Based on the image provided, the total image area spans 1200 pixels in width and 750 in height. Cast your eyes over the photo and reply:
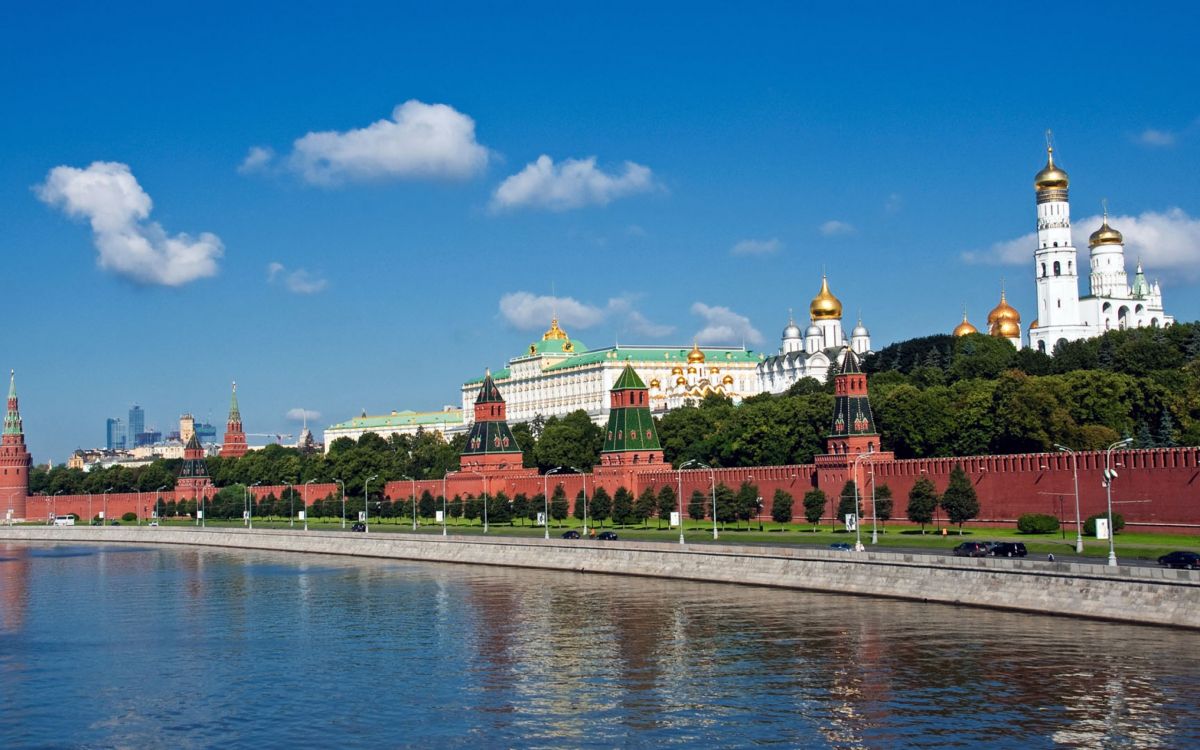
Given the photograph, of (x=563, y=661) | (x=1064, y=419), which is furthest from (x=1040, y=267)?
(x=563, y=661)

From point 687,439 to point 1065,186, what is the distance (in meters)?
43.1

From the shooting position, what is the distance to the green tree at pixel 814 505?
220 feet

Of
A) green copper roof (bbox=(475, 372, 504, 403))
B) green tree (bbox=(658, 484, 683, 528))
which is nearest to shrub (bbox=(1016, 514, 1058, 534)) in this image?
green tree (bbox=(658, 484, 683, 528))

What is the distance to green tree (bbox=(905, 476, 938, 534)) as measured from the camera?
62.1 metres

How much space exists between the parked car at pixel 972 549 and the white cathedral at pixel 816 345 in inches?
3805

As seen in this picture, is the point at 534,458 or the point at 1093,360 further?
the point at 534,458

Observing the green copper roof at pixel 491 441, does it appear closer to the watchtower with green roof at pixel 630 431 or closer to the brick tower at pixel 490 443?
the brick tower at pixel 490 443

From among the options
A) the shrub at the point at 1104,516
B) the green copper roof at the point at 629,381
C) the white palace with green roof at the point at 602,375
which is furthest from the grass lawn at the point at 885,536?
the white palace with green roof at the point at 602,375

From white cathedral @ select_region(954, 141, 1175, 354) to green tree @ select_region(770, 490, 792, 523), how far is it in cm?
4816

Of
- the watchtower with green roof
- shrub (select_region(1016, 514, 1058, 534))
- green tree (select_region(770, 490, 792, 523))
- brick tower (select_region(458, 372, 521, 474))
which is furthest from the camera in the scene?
brick tower (select_region(458, 372, 521, 474))

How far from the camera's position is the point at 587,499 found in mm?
80688

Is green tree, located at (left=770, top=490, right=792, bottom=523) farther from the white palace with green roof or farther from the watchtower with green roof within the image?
the white palace with green roof

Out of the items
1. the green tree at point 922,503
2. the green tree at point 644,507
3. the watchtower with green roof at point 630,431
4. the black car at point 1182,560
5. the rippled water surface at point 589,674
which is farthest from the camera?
the watchtower with green roof at point 630,431

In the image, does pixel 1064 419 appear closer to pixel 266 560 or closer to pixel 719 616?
pixel 719 616
